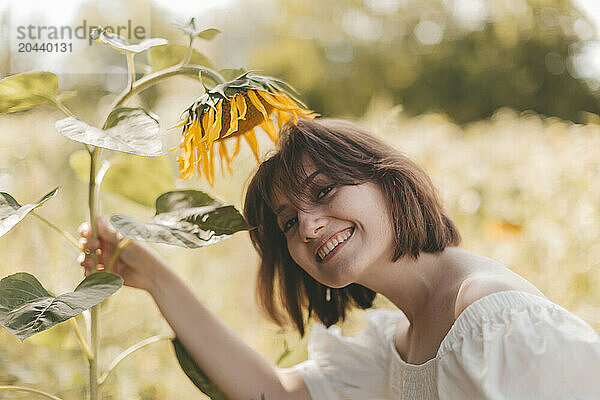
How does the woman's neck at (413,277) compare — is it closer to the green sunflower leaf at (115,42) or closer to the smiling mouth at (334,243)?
the smiling mouth at (334,243)

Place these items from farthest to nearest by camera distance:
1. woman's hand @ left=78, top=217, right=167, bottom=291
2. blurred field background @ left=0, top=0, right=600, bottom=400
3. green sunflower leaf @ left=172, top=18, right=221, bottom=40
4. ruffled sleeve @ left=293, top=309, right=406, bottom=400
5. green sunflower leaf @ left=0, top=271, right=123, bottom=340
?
blurred field background @ left=0, top=0, right=600, bottom=400, ruffled sleeve @ left=293, top=309, right=406, bottom=400, woman's hand @ left=78, top=217, right=167, bottom=291, green sunflower leaf @ left=172, top=18, right=221, bottom=40, green sunflower leaf @ left=0, top=271, right=123, bottom=340

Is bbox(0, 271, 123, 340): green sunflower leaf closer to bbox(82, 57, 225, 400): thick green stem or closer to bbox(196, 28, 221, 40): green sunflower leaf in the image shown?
bbox(82, 57, 225, 400): thick green stem

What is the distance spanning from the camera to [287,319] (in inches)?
32.8

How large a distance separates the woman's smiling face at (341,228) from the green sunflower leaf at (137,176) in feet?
0.44

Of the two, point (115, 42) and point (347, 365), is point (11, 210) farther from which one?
point (347, 365)

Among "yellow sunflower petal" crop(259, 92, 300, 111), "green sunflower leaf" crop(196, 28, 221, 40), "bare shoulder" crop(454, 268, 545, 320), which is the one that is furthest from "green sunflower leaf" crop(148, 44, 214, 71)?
"bare shoulder" crop(454, 268, 545, 320)

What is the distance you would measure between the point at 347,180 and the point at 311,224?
6cm

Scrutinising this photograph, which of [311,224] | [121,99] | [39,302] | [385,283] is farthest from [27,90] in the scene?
[385,283]

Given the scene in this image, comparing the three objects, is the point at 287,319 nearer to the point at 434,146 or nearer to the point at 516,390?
the point at 516,390

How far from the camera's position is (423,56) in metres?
3.83

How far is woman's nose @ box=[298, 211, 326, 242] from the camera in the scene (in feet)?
1.99

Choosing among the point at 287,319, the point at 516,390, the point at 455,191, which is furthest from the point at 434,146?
the point at 516,390

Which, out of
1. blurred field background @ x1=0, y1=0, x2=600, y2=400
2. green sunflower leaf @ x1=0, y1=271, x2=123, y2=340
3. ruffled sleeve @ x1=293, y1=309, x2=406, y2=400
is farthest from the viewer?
blurred field background @ x1=0, y1=0, x2=600, y2=400

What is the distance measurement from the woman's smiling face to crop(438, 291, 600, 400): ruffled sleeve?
0.13 meters
